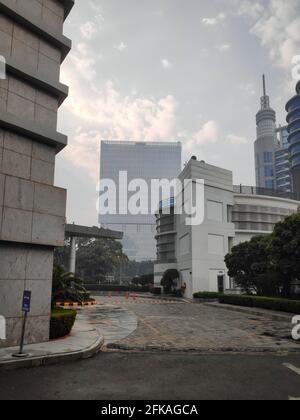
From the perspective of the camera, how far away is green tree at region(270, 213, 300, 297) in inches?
918

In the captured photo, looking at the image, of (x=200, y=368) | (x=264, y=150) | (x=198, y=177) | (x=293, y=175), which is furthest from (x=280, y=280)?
(x=264, y=150)

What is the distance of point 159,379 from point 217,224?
126ft

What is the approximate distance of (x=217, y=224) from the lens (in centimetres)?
4550

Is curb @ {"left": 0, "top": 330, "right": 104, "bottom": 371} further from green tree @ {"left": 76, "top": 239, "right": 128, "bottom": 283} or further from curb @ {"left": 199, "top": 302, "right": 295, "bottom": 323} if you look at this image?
green tree @ {"left": 76, "top": 239, "right": 128, "bottom": 283}

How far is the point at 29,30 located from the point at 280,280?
1004 inches

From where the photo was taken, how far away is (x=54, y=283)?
59.5ft

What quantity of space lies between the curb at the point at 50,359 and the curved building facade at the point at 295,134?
11830cm

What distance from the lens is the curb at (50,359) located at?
29.4 ft

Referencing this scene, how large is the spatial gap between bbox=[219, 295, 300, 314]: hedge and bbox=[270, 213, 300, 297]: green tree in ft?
6.86

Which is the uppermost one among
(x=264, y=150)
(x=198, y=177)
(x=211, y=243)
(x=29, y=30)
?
(x=264, y=150)

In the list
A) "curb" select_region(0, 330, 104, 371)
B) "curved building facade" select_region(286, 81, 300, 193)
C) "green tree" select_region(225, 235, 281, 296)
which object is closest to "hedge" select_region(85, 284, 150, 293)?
"green tree" select_region(225, 235, 281, 296)

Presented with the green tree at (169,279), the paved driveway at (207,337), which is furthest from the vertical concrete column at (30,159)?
the green tree at (169,279)

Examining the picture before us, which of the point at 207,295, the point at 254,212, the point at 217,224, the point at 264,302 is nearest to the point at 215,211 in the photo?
the point at 217,224
